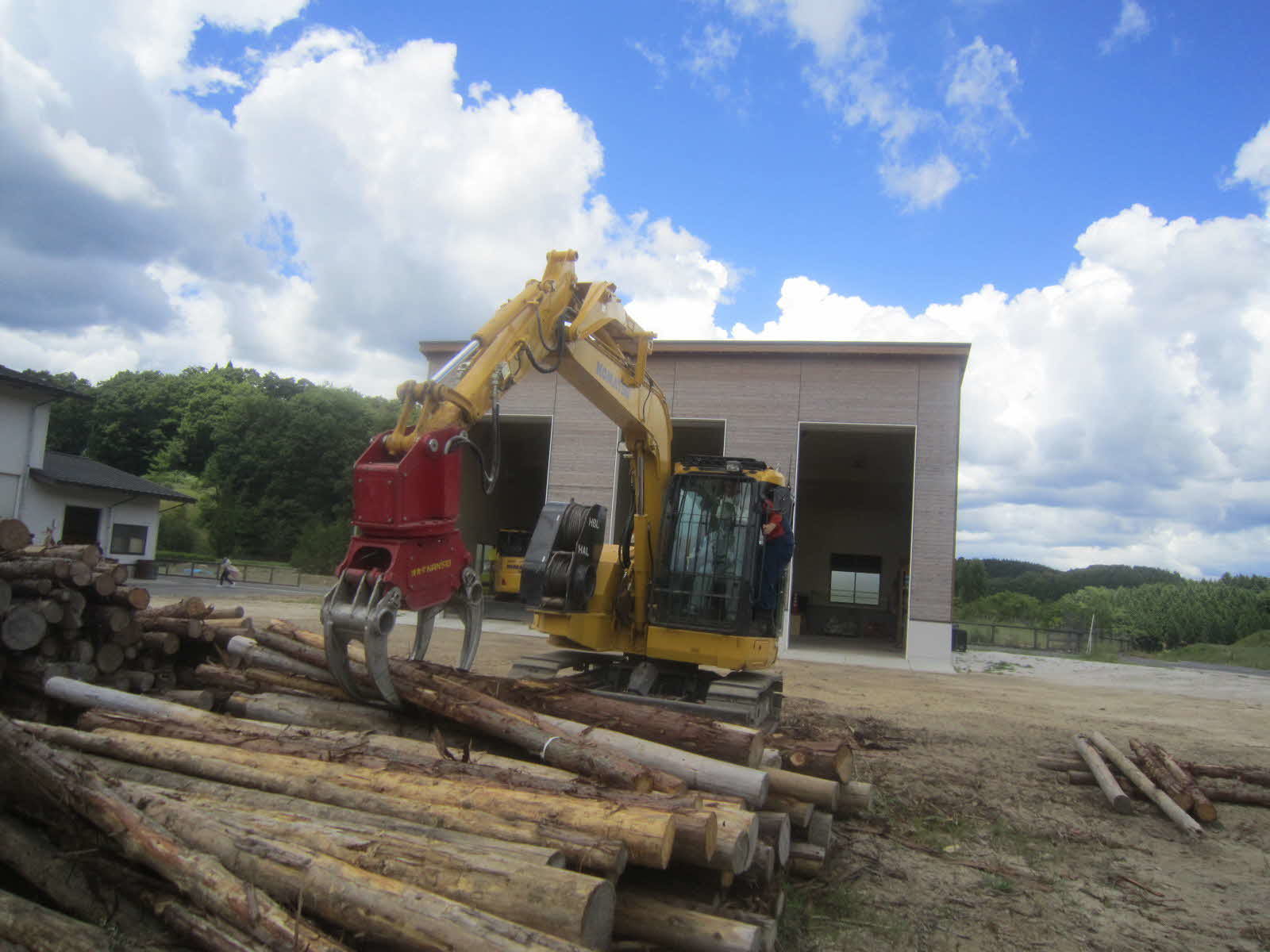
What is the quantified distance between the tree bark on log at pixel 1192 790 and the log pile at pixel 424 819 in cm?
370

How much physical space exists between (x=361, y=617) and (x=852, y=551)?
3112cm

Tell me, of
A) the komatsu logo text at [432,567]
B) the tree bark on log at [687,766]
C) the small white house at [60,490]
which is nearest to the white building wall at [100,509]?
the small white house at [60,490]

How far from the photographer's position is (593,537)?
30.6 feet

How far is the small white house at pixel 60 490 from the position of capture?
25.1 metres

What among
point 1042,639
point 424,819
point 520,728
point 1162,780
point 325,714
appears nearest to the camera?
point 424,819

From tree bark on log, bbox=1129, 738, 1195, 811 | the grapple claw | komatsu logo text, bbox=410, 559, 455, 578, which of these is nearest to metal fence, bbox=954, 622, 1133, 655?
tree bark on log, bbox=1129, 738, 1195, 811

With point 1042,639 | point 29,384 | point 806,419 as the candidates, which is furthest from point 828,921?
point 1042,639

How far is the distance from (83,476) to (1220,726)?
3211 cm

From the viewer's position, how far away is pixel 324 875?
3393 mm

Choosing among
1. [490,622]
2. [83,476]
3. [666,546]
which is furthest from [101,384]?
[666,546]

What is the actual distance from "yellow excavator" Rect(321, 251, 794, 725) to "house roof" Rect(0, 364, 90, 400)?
72.4 ft

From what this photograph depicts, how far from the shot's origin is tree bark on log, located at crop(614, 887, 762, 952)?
3912 millimetres

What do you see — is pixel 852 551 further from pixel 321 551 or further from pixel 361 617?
pixel 361 617

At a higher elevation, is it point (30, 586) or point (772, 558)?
point (772, 558)
